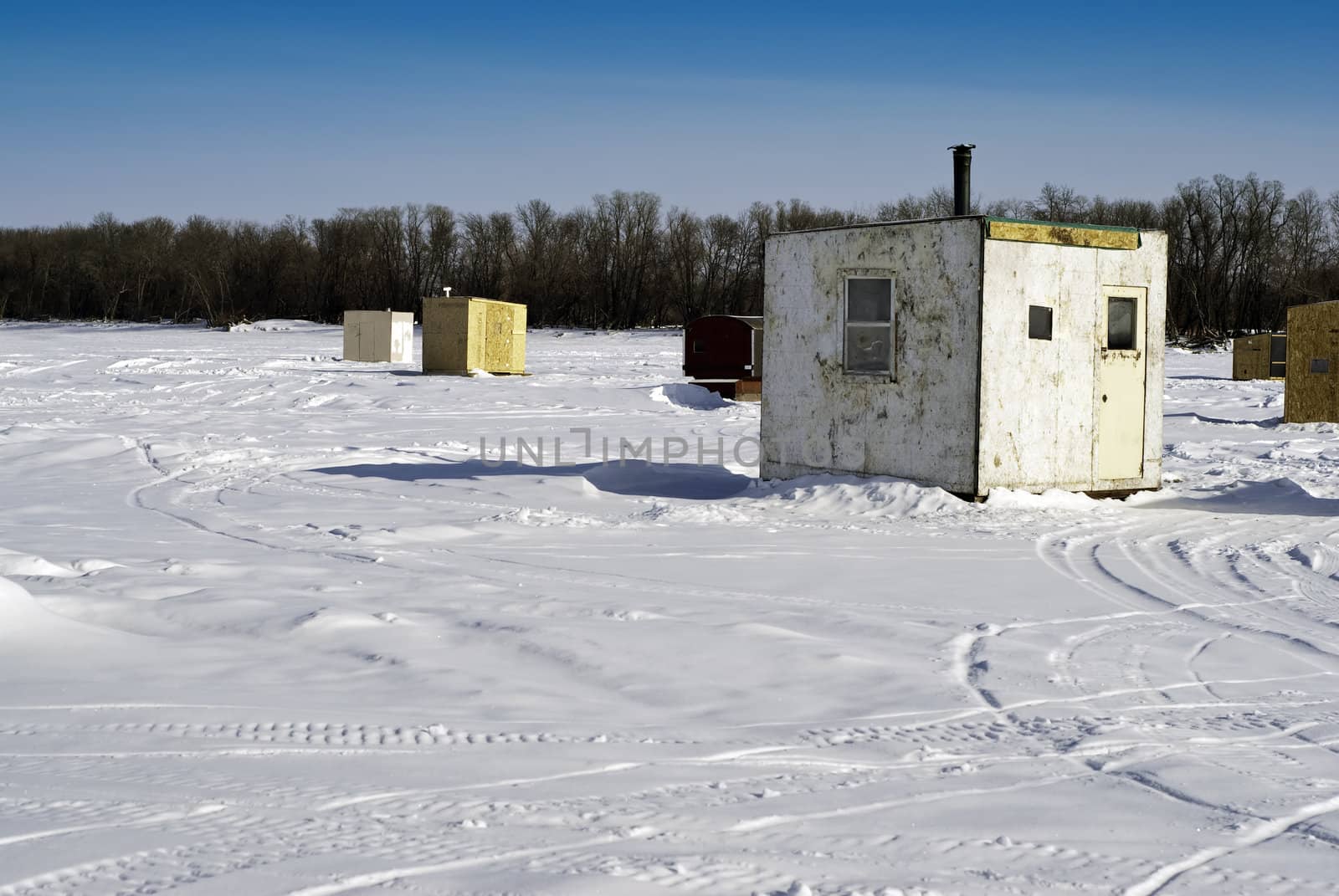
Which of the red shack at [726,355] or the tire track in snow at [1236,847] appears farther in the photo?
the red shack at [726,355]

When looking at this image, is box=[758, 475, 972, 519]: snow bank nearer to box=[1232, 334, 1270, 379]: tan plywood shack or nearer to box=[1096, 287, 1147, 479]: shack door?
box=[1096, 287, 1147, 479]: shack door

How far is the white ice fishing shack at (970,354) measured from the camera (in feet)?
40.8

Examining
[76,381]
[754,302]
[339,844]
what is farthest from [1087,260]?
[754,302]

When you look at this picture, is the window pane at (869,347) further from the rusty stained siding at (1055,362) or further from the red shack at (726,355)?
the red shack at (726,355)

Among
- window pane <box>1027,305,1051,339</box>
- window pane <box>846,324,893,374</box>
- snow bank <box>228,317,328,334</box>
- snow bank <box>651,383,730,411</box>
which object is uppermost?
snow bank <box>228,317,328,334</box>

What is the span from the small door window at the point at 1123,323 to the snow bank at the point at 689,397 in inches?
572

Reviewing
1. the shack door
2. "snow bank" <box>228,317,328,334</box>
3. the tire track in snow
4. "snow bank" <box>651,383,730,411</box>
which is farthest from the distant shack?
"snow bank" <box>228,317,328,334</box>

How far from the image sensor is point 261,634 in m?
6.86

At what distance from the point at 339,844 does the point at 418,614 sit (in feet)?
11.7

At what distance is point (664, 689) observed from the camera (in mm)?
6020

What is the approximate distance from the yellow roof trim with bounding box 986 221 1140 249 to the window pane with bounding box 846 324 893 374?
1432mm

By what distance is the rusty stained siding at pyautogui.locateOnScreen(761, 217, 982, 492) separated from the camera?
1245 cm

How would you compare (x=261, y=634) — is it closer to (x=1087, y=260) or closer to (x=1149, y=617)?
(x=1149, y=617)

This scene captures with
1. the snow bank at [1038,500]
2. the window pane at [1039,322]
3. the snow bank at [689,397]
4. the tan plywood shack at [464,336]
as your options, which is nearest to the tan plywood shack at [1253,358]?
the snow bank at [689,397]
